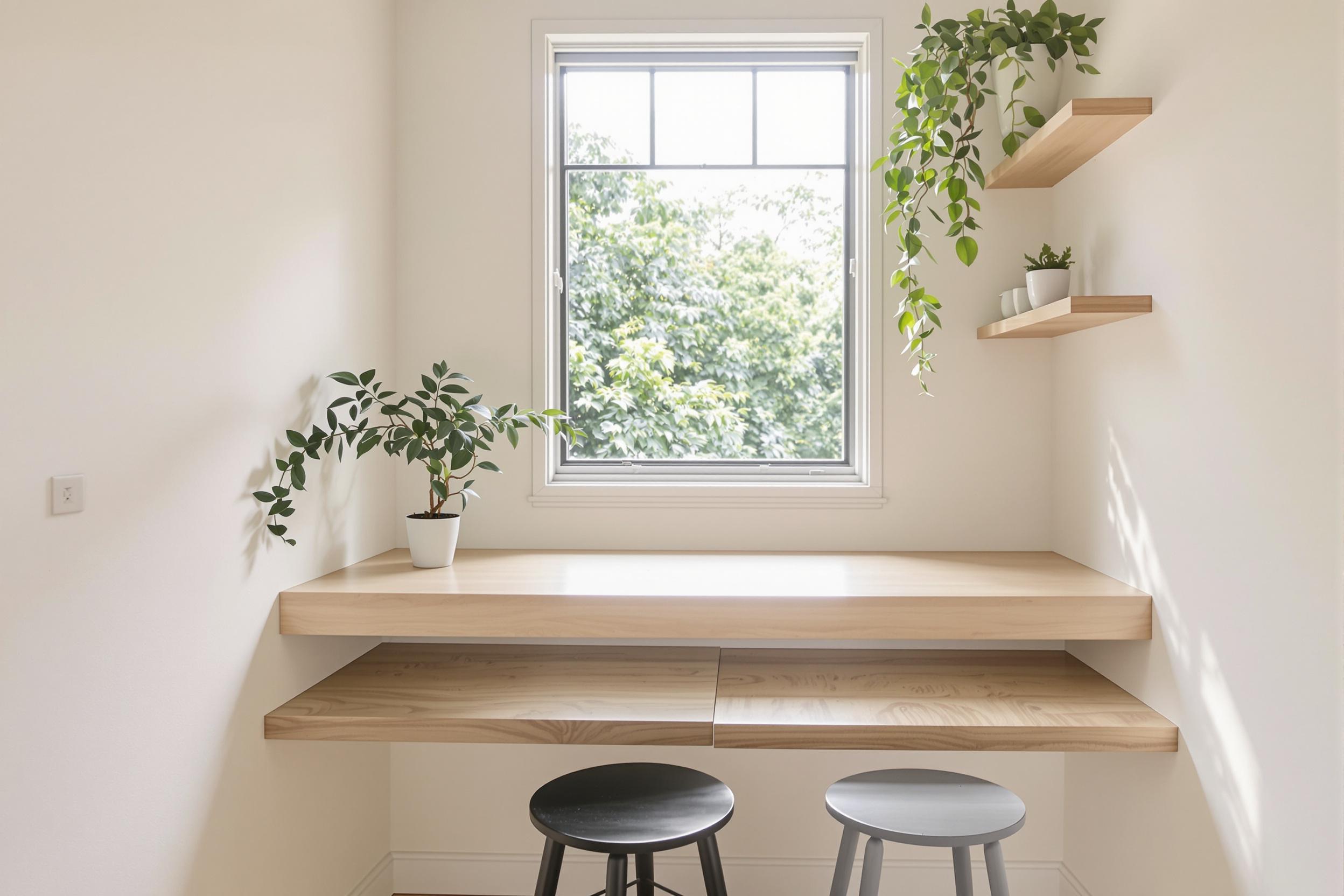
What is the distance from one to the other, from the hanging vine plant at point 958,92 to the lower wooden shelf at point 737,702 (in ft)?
2.68

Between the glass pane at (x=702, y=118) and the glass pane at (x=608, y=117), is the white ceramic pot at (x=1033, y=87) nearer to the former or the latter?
the glass pane at (x=702, y=118)

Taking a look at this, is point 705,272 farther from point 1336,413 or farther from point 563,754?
point 1336,413

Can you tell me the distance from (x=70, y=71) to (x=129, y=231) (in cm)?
24

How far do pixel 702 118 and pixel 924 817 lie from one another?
2.01 meters

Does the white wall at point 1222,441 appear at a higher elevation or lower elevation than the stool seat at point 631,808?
higher

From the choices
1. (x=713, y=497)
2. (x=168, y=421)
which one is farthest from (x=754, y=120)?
(x=168, y=421)

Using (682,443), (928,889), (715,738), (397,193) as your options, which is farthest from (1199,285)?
(397,193)

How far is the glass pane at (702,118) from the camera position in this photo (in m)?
2.60

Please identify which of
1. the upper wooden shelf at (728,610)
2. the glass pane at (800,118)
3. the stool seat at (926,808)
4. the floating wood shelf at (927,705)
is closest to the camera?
the stool seat at (926,808)

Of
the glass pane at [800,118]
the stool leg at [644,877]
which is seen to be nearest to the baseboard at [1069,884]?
the stool leg at [644,877]

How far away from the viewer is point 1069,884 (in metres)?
2.27

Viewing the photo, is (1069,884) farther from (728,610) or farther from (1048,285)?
(1048,285)

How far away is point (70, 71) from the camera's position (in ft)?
4.14

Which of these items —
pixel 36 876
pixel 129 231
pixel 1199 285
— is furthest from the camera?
pixel 1199 285
